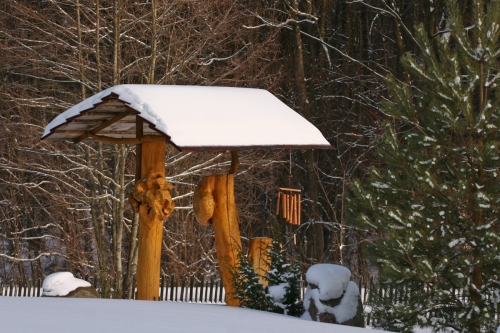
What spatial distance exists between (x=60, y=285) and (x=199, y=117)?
2.94m

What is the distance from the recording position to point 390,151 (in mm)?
9258

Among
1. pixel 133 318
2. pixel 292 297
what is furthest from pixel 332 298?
pixel 133 318

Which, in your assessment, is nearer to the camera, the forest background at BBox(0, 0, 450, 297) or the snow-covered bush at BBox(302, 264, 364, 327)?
the snow-covered bush at BBox(302, 264, 364, 327)

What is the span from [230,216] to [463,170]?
2832mm

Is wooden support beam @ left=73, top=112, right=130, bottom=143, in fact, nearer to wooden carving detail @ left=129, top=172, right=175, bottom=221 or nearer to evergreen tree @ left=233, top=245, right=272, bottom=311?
wooden carving detail @ left=129, top=172, right=175, bottom=221

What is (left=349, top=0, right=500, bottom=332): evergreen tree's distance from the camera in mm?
8828

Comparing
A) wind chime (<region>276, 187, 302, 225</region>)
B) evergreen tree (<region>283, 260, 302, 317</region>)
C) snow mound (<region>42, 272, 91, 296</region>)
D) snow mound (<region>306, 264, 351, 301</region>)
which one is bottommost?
snow mound (<region>42, 272, 91, 296</region>)

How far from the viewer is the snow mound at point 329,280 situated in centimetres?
882

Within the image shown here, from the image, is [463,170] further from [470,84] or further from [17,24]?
[17,24]

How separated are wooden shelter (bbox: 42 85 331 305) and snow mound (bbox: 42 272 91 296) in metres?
1.13

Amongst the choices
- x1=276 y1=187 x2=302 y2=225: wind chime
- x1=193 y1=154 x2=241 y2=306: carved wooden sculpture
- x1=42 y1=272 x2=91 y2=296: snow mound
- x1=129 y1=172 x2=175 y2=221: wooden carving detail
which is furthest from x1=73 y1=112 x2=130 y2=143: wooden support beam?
x1=276 y1=187 x2=302 y2=225: wind chime

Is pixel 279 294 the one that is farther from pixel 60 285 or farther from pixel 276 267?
pixel 60 285

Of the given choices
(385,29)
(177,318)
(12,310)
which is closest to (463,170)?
(177,318)

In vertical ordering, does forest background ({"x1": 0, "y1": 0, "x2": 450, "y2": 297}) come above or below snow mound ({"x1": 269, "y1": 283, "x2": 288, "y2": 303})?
above
